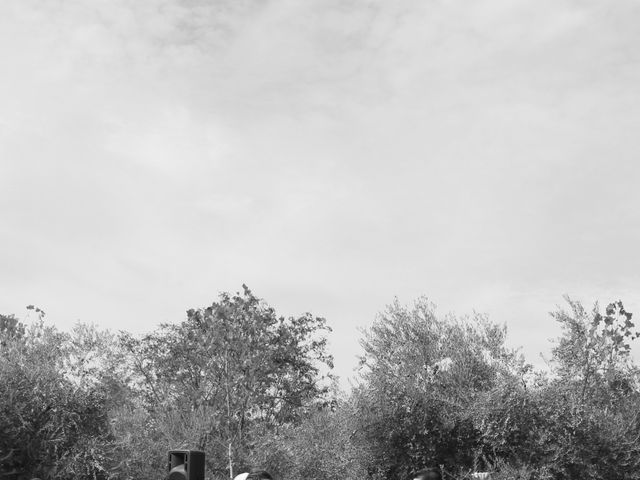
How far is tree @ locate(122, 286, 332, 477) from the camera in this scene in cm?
3316

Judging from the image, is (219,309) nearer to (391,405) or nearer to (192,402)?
(192,402)

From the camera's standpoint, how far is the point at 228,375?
37.1 metres

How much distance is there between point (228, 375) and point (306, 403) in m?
7.48

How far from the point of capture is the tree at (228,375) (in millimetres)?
33156

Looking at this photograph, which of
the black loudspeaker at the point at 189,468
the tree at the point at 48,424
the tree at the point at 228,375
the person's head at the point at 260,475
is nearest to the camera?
the black loudspeaker at the point at 189,468

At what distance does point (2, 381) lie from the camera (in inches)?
950

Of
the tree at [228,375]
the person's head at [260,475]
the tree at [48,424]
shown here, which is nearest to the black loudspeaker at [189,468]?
the person's head at [260,475]

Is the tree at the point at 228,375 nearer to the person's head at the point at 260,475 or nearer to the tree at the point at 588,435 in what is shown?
the tree at the point at 588,435

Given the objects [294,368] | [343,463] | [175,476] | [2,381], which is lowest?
[175,476]

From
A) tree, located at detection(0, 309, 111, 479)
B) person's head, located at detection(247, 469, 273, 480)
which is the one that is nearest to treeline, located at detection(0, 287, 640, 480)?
tree, located at detection(0, 309, 111, 479)

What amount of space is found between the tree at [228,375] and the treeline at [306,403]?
0.29 feet

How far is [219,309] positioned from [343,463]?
14201mm

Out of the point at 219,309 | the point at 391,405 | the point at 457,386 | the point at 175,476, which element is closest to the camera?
the point at 175,476

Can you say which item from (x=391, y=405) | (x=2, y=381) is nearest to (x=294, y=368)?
(x=391, y=405)
